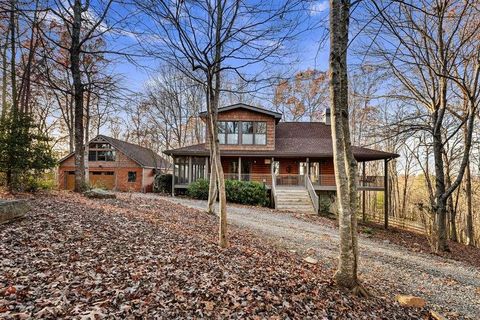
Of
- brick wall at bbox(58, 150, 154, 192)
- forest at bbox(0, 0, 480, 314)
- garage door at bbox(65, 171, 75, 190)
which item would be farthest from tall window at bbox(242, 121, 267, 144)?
garage door at bbox(65, 171, 75, 190)

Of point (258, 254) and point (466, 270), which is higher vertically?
point (258, 254)

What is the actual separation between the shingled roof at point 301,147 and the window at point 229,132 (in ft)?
2.94

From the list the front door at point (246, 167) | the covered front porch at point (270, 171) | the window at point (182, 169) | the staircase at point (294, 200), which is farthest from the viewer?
the front door at point (246, 167)

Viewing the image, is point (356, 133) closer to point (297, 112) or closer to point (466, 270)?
point (297, 112)

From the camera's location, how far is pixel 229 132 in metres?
18.8

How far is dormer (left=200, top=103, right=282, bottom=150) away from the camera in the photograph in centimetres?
1875

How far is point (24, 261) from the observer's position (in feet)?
11.9

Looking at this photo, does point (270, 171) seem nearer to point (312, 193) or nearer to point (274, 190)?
point (274, 190)

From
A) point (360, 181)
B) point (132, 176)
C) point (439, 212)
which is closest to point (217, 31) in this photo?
point (439, 212)

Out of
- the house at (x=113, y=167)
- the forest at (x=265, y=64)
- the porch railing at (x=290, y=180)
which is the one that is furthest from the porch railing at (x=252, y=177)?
the house at (x=113, y=167)

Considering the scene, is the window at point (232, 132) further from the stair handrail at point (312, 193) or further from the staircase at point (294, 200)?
the stair handrail at point (312, 193)

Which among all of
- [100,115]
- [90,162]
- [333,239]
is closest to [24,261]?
[333,239]

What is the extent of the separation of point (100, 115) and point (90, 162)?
15.0 ft

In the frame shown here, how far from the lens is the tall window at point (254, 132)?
61.7 ft
